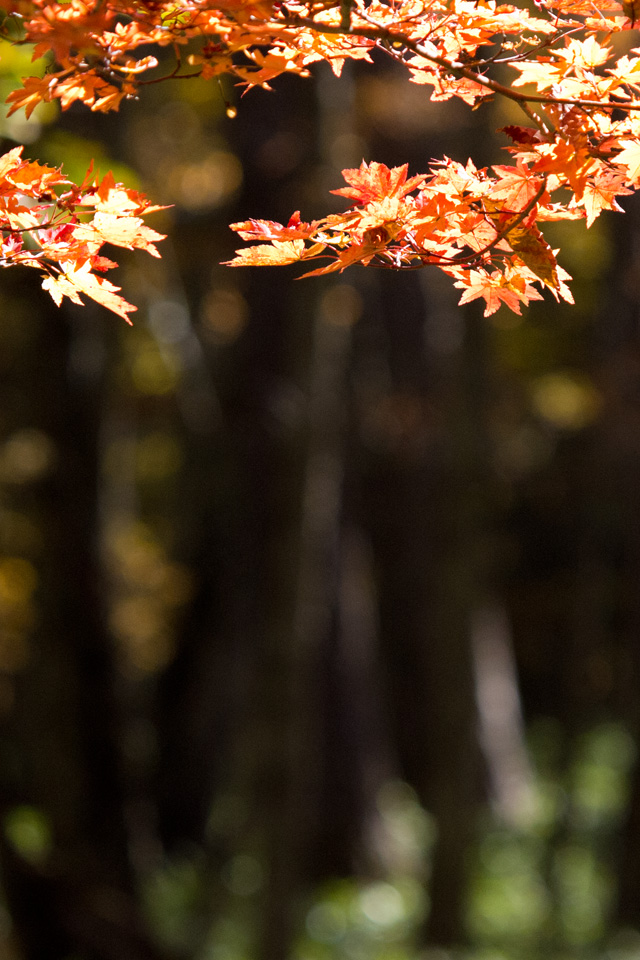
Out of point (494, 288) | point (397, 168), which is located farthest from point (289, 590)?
point (397, 168)

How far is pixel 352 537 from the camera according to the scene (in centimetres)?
663

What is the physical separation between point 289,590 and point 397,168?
2878mm

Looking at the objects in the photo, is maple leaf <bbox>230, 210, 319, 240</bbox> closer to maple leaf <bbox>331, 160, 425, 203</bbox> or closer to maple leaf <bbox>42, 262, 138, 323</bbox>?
maple leaf <bbox>331, 160, 425, 203</bbox>

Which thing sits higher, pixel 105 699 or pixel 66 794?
pixel 105 699

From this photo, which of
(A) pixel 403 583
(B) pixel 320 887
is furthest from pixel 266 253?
(A) pixel 403 583

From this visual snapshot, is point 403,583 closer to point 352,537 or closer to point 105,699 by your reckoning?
point 352,537

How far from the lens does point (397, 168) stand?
1.12m

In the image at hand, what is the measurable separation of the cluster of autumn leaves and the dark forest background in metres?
0.97

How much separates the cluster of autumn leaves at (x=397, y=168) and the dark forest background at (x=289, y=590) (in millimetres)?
967

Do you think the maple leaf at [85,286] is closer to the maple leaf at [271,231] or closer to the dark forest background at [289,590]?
the maple leaf at [271,231]

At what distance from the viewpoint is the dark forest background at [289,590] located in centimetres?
396

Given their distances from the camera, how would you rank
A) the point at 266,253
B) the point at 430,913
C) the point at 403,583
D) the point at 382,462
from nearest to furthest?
the point at 266,253, the point at 430,913, the point at 382,462, the point at 403,583

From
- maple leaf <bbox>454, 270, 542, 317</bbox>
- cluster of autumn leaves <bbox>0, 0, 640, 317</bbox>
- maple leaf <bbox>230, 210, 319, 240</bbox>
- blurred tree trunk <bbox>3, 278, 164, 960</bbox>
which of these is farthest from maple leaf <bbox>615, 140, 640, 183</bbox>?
blurred tree trunk <bbox>3, 278, 164, 960</bbox>

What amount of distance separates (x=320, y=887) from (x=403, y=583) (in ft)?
10.4
